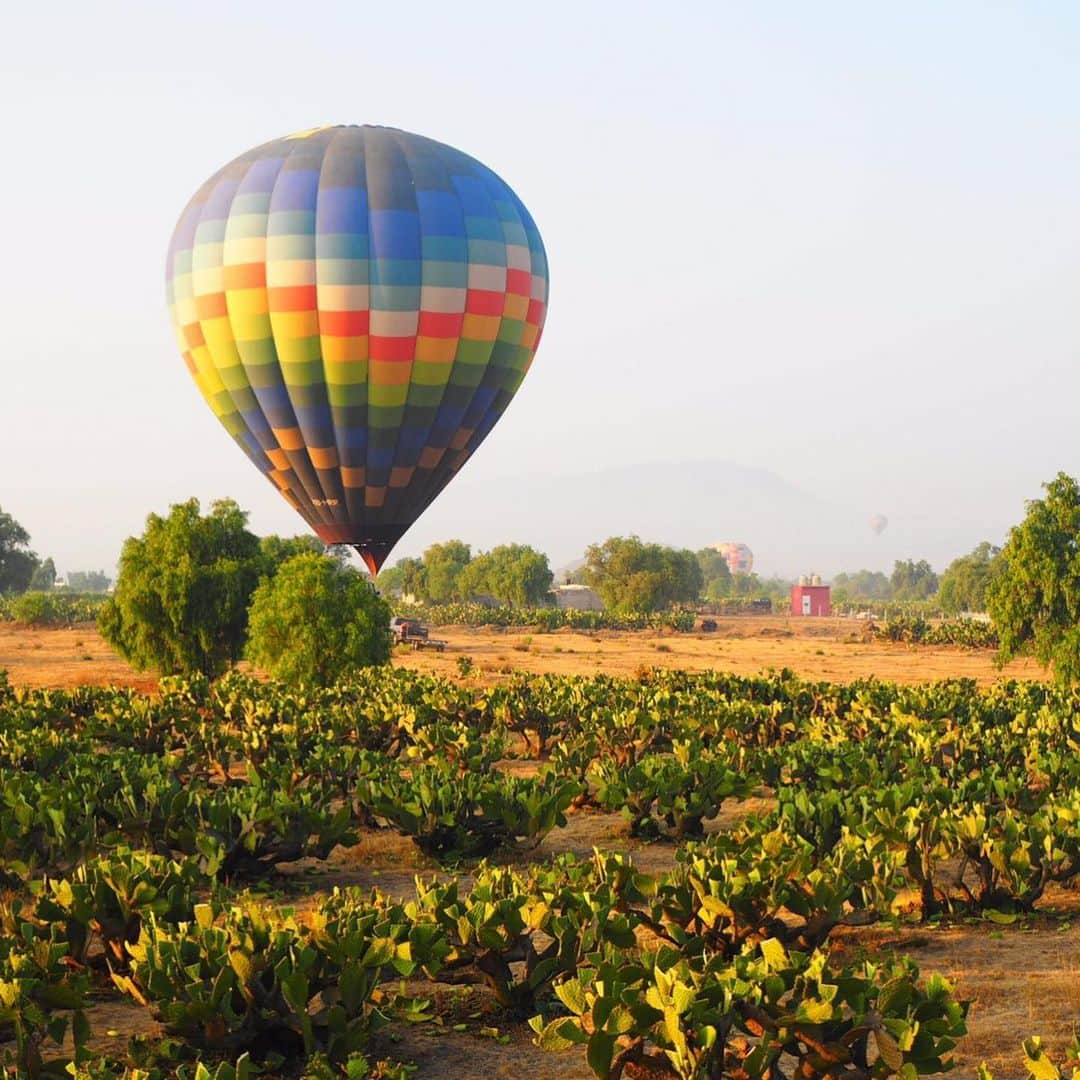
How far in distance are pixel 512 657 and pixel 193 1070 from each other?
54.3 m

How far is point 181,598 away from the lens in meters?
40.6

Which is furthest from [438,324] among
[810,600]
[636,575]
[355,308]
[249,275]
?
[810,600]

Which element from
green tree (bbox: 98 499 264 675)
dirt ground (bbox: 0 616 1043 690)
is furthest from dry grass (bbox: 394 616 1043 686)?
green tree (bbox: 98 499 264 675)

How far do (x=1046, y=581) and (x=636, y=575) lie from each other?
265 feet

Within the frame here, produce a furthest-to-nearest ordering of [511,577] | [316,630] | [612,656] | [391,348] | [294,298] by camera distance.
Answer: [511,577] → [612,656] → [316,630] → [391,348] → [294,298]

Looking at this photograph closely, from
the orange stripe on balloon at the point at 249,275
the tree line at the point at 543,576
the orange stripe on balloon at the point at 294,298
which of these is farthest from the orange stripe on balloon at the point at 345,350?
the tree line at the point at 543,576

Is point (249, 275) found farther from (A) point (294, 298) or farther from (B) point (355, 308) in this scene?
(B) point (355, 308)

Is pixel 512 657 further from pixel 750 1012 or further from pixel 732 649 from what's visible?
pixel 750 1012

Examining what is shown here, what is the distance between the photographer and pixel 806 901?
12.7 meters

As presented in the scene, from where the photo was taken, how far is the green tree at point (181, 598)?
134ft

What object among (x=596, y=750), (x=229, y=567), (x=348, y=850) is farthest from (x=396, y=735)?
(x=229, y=567)

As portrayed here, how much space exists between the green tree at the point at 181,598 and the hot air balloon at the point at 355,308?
462 cm

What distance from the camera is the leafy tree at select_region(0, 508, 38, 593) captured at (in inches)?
4776

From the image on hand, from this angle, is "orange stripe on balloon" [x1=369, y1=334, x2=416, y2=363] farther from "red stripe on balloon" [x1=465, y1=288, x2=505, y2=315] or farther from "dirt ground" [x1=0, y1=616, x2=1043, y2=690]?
"dirt ground" [x1=0, y1=616, x2=1043, y2=690]
